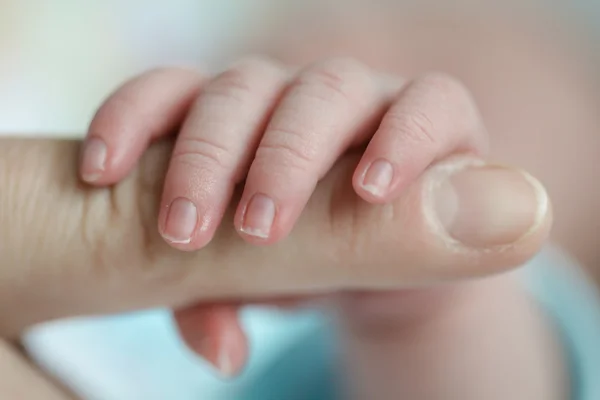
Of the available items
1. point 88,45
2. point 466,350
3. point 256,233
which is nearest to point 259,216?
point 256,233

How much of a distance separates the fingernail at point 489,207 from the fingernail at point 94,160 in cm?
25

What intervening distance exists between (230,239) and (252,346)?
28.1 inches

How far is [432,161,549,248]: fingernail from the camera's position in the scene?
48 centimetres

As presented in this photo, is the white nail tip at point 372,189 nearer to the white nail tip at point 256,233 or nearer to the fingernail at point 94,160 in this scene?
the white nail tip at point 256,233

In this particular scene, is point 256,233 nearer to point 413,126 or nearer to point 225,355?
point 413,126

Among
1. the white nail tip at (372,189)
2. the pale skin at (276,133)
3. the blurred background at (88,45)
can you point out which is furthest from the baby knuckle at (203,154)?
the blurred background at (88,45)

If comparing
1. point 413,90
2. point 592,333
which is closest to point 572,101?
point 592,333

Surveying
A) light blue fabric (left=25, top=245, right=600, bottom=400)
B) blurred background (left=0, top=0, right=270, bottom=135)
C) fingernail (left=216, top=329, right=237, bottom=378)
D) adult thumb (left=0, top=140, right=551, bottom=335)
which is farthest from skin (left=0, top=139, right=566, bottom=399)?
blurred background (left=0, top=0, right=270, bottom=135)

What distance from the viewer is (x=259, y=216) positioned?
1.45 ft

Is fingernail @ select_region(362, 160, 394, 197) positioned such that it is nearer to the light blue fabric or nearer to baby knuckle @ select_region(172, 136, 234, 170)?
baby knuckle @ select_region(172, 136, 234, 170)

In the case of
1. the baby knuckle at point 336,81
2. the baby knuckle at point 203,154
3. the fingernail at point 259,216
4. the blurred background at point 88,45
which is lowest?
the blurred background at point 88,45

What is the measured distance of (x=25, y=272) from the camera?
20.6 inches

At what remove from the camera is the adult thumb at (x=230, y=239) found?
1.58 feet

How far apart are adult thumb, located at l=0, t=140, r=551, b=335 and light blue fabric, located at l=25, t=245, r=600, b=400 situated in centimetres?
53
